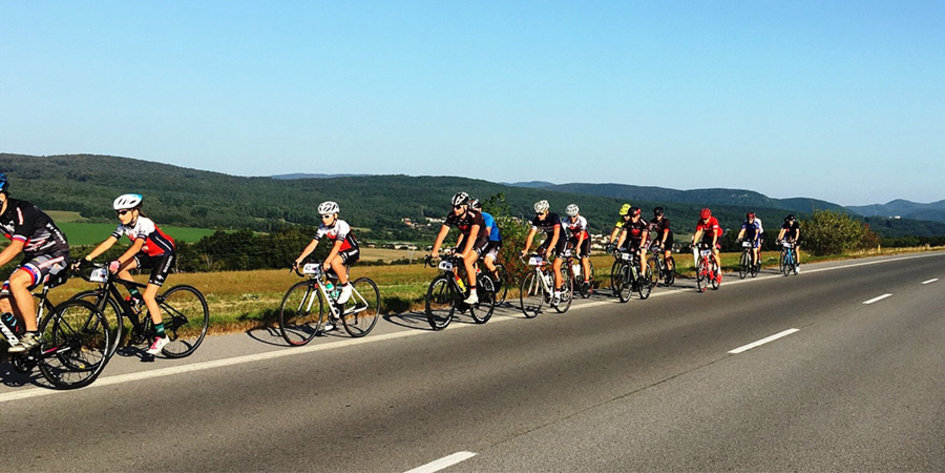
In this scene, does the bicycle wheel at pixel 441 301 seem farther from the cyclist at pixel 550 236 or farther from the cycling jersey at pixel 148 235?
the cycling jersey at pixel 148 235

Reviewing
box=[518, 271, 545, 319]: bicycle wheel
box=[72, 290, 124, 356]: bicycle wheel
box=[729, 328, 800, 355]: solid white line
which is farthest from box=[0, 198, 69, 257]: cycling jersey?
box=[729, 328, 800, 355]: solid white line

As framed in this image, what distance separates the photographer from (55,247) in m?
6.62

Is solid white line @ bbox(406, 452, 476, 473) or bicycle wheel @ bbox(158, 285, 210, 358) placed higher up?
bicycle wheel @ bbox(158, 285, 210, 358)

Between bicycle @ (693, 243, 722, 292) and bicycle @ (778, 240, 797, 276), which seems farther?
bicycle @ (778, 240, 797, 276)

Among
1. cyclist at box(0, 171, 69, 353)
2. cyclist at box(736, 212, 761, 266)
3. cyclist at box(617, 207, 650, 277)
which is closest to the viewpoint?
cyclist at box(0, 171, 69, 353)

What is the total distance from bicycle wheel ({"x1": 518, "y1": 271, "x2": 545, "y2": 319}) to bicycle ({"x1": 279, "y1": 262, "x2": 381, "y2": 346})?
3179mm

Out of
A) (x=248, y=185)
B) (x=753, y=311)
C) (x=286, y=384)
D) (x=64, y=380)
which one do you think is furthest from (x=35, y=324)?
(x=248, y=185)

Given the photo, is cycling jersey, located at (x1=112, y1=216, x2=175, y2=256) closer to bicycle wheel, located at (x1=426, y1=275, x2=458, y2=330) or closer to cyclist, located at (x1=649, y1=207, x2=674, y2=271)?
bicycle wheel, located at (x1=426, y1=275, x2=458, y2=330)

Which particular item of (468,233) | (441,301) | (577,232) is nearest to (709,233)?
(577,232)

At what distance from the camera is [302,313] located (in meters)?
9.26

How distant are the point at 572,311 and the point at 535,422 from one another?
310 inches

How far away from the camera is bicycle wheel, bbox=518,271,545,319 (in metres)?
12.2

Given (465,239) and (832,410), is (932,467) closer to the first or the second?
(832,410)

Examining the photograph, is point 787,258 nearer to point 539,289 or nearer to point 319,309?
point 539,289
